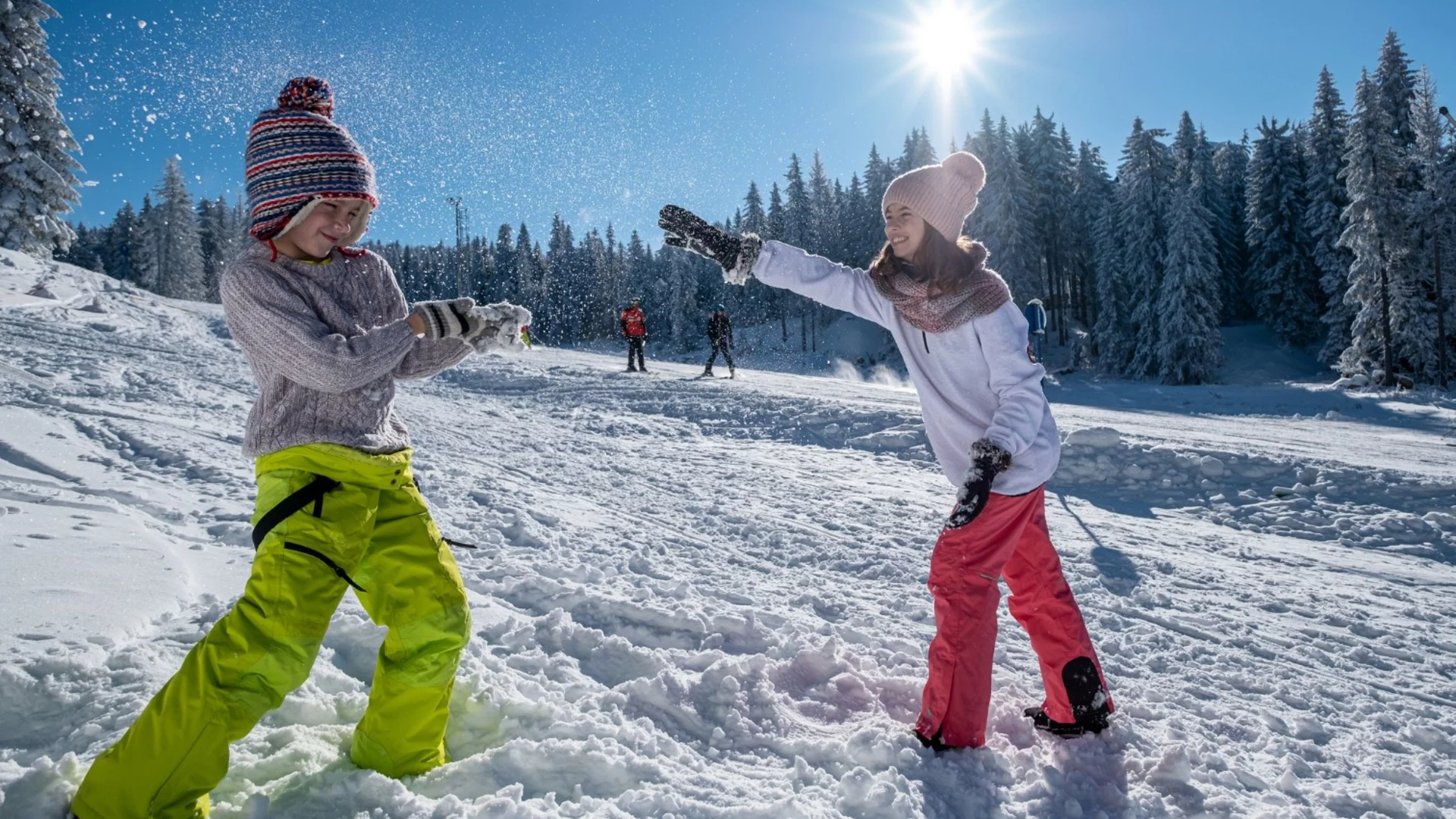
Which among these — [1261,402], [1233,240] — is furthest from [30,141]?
[1233,240]

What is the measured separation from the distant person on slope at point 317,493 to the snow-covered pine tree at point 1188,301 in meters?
39.2

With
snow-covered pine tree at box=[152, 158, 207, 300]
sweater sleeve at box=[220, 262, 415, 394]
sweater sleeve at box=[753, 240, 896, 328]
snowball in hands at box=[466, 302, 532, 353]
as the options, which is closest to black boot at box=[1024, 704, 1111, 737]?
sweater sleeve at box=[753, 240, 896, 328]

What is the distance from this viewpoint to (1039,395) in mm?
2904

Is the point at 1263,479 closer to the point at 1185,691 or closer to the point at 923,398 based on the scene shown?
the point at 1185,691

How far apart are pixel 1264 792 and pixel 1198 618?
1.99 meters

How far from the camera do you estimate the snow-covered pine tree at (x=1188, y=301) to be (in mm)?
35031

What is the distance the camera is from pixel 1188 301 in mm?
35156

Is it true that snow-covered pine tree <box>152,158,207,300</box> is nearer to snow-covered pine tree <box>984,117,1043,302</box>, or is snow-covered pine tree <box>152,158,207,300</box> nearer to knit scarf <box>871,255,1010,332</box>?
snow-covered pine tree <box>984,117,1043,302</box>

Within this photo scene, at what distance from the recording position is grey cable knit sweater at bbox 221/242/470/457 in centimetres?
210

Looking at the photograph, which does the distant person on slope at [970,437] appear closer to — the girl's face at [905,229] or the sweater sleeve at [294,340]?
the girl's face at [905,229]

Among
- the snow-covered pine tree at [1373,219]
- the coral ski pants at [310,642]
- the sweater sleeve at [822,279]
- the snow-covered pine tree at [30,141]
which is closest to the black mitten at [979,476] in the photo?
the sweater sleeve at [822,279]

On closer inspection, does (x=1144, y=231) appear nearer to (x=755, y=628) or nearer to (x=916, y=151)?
(x=916, y=151)

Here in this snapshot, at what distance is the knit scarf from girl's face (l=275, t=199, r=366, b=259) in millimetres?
1908

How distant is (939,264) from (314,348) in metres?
2.11
